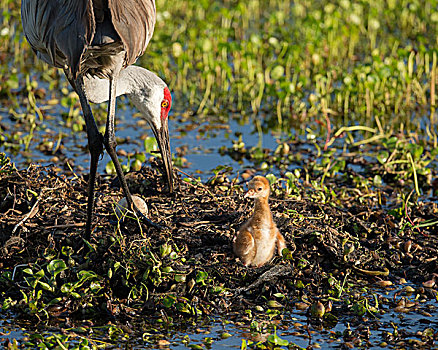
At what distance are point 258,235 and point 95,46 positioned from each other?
1.44m

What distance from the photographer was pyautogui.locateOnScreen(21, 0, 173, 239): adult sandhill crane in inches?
169

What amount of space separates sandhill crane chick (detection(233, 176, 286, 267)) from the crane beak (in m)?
0.81

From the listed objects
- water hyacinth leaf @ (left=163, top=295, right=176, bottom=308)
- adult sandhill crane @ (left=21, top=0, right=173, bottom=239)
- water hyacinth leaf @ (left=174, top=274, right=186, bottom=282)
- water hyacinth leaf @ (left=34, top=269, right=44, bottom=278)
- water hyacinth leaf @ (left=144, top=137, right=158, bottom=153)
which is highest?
adult sandhill crane @ (left=21, top=0, right=173, bottom=239)

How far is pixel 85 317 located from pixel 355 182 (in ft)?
9.18

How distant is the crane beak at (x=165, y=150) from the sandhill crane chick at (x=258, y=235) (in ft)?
2.66

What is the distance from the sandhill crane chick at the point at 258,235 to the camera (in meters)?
4.54

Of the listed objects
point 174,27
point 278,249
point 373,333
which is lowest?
point 373,333

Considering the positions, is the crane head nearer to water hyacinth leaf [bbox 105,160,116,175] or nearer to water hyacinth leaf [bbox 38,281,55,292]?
water hyacinth leaf [bbox 105,160,116,175]

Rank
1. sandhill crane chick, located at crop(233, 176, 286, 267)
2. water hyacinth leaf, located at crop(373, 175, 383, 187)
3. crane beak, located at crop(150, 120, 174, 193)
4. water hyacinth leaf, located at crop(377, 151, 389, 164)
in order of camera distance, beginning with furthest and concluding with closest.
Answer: water hyacinth leaf, located at crop(377, 151, 389, 164) < water hyacinth leaf, located at crop(373, 175, 383, 187) < crane beak, located at crop(150, 120, 174, 193) < sandhill crane chick, located at crop(233, 176, 286, 267)

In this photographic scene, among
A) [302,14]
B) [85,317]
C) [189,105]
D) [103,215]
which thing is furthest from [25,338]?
[302,14]

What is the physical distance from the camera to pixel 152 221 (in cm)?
490

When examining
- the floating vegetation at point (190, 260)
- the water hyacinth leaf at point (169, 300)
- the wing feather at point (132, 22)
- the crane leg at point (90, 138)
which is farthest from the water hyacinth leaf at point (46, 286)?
the wing feather at point (132, 22)

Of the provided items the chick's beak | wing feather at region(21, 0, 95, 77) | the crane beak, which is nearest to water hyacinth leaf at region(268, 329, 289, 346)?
the chick's beak

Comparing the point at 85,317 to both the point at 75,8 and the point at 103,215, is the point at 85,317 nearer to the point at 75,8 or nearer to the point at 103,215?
the point at 103,215
